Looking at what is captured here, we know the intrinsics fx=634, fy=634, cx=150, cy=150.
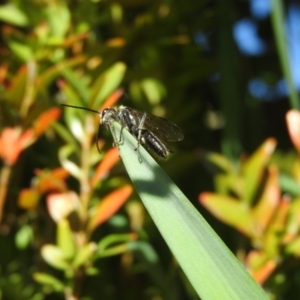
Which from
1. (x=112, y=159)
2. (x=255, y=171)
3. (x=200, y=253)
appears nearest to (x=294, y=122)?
(x=255, y=171)

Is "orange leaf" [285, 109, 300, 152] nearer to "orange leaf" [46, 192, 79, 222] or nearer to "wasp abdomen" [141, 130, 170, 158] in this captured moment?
"wasp abdomen" [141, 130, 170, 158]

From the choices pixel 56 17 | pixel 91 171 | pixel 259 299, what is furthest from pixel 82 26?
pixel 259 299

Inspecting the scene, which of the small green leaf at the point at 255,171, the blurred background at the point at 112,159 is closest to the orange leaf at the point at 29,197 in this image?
the blurred background at the point at 112,159

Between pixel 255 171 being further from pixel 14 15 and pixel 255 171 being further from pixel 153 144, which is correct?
pixel 14 15

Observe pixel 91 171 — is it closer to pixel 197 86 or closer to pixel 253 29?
pixel 197 86

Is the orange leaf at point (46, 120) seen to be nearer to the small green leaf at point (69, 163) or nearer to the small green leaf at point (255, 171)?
the small green leaf at point (69, 163)

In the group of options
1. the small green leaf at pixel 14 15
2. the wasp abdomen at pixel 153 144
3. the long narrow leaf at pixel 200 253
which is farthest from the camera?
the small green leaf at pixel 14 15
